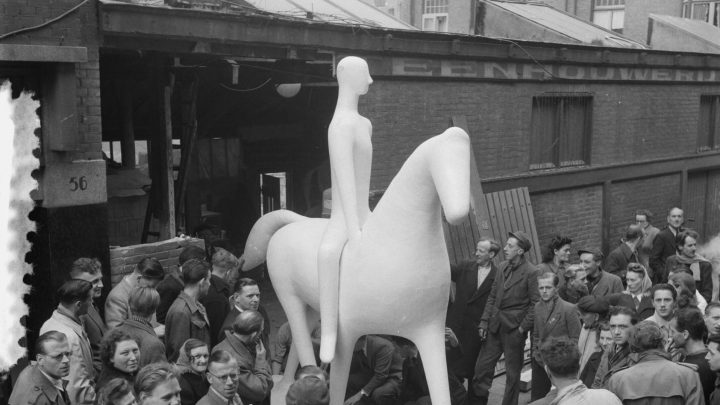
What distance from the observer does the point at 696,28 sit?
61.0 feet

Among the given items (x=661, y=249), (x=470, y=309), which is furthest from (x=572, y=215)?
(x=470, y=309)

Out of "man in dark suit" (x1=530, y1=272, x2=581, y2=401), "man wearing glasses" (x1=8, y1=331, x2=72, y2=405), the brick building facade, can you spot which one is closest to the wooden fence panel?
the brick building facade

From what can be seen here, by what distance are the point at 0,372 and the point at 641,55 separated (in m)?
10.8

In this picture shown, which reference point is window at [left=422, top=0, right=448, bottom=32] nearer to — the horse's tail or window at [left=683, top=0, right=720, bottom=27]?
window at [left=683, top=0, right=720, bottom=27]

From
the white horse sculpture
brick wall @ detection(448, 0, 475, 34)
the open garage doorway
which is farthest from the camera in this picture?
brick wall @ detection(448, 0, 475, 34)

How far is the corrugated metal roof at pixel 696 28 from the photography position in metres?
17.7

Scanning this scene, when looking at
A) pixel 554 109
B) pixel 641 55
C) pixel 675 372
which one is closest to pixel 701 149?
pixel 641 55

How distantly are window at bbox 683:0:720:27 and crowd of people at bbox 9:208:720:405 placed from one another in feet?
50.4

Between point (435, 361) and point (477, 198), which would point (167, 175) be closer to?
point (477, 198)

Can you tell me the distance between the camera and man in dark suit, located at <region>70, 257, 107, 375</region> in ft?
18.6

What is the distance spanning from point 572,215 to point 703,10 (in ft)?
41.6

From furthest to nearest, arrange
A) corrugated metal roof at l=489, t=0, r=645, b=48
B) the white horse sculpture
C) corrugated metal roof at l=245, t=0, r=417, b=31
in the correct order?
corrugated metal roof at l=489, t=0, r=645, b=48 → corrugated metal roof at l=245, t=0, r=417, b=31 → the white horse sculpture

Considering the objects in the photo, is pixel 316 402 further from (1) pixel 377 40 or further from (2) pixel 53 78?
(1) pixel 377 40

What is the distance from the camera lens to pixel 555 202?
12.1 m
